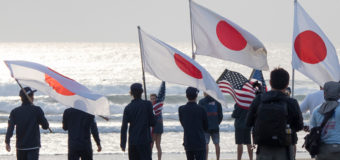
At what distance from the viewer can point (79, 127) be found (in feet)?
32.6

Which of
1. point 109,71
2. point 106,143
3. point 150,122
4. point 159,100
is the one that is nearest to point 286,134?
point 150,122

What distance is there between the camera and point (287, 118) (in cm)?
715

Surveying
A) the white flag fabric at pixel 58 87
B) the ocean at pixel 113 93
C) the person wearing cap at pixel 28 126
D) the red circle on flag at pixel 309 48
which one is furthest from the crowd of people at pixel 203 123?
the red circle on flag at pixel 309 48

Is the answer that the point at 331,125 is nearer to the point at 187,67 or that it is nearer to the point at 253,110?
the point at 253,110

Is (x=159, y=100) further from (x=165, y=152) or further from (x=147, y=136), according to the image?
(x=165, y=152)

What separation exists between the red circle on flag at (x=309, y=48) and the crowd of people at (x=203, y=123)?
107cm

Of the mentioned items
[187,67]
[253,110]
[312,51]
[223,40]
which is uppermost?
[223,40]

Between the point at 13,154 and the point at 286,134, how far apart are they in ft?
33.4

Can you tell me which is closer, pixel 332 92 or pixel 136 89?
pixel 332 92

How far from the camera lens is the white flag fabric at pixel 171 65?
33.2 ft

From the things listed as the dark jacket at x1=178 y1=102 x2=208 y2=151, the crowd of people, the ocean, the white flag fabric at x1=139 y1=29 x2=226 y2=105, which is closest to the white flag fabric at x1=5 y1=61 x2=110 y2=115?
the crowd of people

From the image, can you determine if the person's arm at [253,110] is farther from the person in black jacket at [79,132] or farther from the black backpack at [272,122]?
the person in black jacket at [79,132]

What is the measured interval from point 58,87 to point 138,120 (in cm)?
115

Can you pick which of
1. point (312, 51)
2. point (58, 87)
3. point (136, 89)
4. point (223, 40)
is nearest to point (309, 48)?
point (312, 51)
